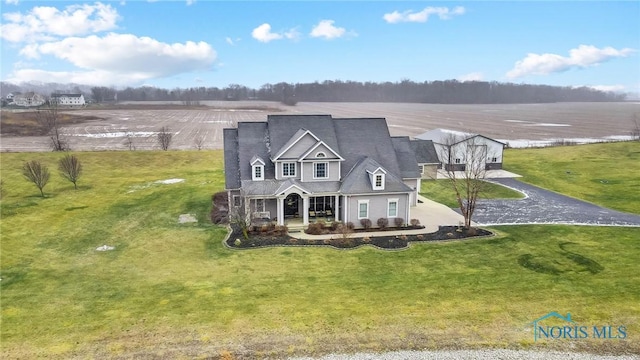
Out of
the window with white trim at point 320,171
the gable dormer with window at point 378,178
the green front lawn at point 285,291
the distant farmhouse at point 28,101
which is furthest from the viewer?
the distant farmhouse at point 28,101

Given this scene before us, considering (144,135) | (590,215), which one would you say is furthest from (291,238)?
(144,135)

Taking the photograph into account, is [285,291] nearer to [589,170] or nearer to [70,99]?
[589,170]

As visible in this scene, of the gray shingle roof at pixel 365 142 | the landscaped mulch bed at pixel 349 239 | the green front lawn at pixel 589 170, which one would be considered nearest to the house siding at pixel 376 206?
the landscaped mulch bed at pixel 349 239

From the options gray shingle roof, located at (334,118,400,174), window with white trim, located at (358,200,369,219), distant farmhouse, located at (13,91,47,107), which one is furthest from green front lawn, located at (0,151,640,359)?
distant farmhouse, located at (13,91,47,107)

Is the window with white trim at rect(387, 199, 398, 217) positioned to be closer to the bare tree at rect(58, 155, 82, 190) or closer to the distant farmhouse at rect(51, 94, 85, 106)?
the bare tree at rect(58, 155, 82, 190)

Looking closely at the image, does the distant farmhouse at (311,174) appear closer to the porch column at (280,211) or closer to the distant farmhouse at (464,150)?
the porch column at (280,211)
